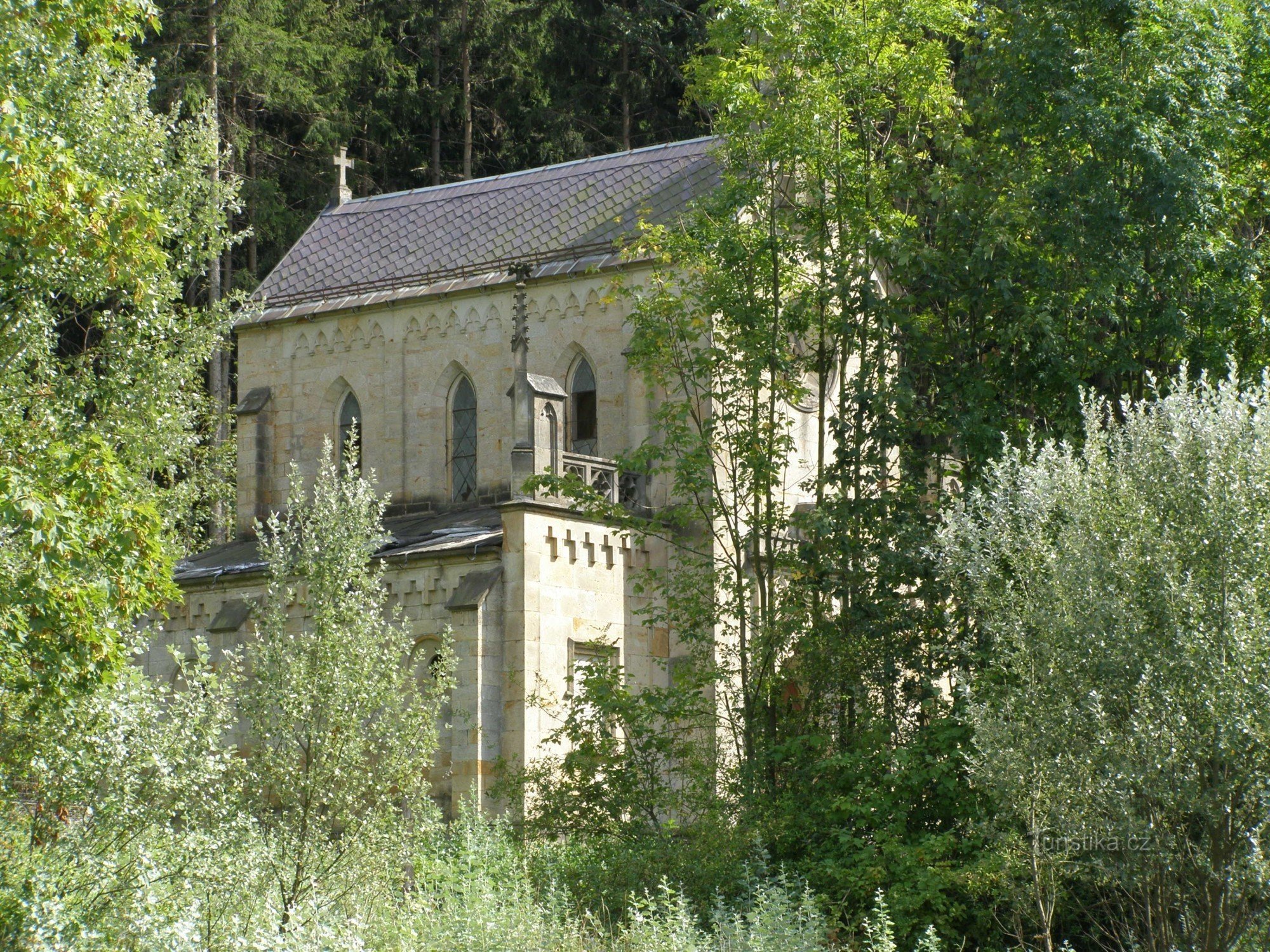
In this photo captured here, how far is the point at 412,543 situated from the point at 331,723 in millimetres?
11471

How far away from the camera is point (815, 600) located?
18656mm

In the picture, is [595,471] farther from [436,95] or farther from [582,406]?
[436,95]

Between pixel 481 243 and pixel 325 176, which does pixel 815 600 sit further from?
pixel 325 176

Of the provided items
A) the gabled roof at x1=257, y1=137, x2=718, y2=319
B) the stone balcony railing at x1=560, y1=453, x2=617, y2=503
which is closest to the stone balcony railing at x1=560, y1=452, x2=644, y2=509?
the stone balcony railing at x1=560, y1=453, x2=617, y2=503

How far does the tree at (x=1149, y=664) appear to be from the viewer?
37.4 ft

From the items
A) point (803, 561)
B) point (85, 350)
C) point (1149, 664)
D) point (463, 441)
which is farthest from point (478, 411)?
point (1149, 664)

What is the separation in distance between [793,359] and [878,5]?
4.01 m

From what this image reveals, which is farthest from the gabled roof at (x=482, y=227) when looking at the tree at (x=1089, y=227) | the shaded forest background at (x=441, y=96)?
the tree at (x=1089, y=227)

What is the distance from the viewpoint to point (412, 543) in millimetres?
24922

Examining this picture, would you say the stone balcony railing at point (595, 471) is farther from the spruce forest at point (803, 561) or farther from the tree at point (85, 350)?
the tree at point (85, 350)

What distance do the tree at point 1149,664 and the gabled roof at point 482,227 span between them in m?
15.6

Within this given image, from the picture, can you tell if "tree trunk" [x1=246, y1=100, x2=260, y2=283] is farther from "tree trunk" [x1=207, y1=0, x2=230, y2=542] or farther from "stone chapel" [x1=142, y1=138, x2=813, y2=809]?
"stone chapel" [x1=142, y1=138, x2=813, y2=809]

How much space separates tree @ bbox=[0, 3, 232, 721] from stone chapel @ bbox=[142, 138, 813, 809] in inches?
187

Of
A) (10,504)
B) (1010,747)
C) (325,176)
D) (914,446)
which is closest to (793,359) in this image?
(914,446)
